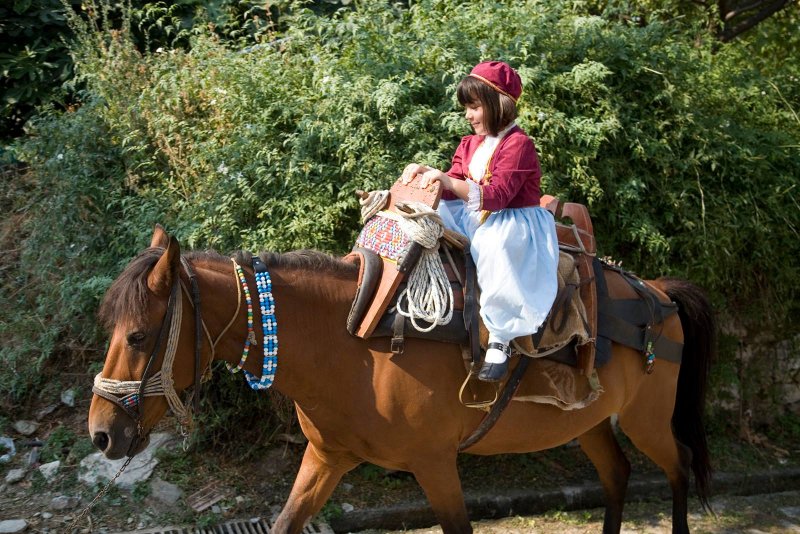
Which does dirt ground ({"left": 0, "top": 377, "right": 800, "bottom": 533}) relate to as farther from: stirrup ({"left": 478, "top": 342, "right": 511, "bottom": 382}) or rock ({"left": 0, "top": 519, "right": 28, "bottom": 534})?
stirrup ({"left": 478, "top": 342, "right": 511, "bottom": 382})

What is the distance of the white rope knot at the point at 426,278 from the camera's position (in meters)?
3.11

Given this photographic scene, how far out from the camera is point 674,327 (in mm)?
4316

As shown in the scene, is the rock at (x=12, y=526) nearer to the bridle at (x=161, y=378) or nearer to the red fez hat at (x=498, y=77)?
the bridle at (x=161, y=378)

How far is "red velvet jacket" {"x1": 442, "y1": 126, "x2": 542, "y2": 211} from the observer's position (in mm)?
3113

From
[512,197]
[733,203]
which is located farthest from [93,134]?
[733,203]

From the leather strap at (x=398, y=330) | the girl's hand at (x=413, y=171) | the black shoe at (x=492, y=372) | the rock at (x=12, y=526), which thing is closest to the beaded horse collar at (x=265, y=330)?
the leather strap at (x=398, y=330)

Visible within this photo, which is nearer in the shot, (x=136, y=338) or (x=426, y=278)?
(x=136, y=338)

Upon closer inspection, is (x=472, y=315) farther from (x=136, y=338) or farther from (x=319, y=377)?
(x=136, y=338)

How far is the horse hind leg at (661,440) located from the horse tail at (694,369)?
0.13m

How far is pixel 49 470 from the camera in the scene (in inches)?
189

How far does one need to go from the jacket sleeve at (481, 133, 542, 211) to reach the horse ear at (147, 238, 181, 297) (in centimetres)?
123

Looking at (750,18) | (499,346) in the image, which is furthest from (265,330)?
(750,18)

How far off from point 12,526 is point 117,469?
2.23ft

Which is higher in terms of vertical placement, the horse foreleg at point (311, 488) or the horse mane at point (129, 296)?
the horse mane at point (129, 296)
